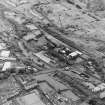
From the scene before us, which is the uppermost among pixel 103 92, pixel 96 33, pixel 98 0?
pixel 98 0

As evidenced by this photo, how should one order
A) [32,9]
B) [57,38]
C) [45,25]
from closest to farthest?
[57,38] < [45,25] < [32,9]

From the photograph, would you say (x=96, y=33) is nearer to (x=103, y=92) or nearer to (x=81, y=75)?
(x=81, y=75)

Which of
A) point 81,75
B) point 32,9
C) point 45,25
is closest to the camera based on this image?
point 81,75

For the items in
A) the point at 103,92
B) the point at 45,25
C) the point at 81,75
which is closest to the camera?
the point at 103,92

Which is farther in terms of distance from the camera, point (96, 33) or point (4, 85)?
point (96, 33)

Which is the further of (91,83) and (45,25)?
(45,25)

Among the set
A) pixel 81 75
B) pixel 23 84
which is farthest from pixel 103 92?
pixel 23 84

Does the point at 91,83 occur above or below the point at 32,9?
below

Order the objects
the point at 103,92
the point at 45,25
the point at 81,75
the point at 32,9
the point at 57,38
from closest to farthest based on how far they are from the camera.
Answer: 1. the point at 103,92
2. the point at 81,75
3. the point at 57,38
4. the point at 45,25
5. the point at 32,9

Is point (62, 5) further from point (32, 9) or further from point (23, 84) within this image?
point (23, 84)

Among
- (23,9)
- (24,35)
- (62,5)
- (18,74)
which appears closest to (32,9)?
(23,9)
